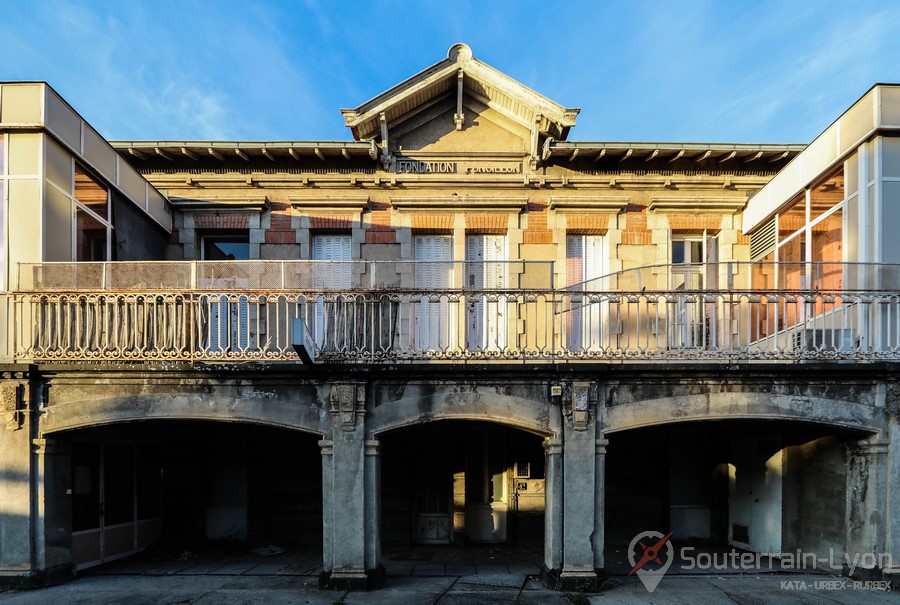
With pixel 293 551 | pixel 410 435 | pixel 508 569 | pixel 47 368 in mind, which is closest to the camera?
pixel 47 368

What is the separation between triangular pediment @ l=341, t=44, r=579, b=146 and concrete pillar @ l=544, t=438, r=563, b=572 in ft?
20.9

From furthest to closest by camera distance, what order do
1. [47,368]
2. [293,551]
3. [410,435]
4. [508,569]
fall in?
1. [410,435]
2. [293,551]
3. [508,569]
4. [47,368]

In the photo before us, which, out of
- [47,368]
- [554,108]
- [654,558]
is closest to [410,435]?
[654,558]

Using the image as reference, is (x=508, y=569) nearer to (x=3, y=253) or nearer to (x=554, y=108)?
(x=554, y=108)

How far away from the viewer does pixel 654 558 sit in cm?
912

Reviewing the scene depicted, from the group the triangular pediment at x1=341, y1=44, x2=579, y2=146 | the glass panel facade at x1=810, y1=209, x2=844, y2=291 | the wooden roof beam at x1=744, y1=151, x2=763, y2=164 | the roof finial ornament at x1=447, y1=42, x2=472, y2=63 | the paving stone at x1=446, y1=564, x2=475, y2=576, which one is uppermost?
the roof finial ornament at x1=447, y1=42, x2=472, y2=63

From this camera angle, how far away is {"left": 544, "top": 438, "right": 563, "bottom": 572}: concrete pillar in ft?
24.5

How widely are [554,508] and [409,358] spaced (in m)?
2.98

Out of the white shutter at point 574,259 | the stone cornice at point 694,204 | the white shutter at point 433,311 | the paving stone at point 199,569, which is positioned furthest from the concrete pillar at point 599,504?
the paving stone at point 199,569

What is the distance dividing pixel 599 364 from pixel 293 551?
6.79 meters

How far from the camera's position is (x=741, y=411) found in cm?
756

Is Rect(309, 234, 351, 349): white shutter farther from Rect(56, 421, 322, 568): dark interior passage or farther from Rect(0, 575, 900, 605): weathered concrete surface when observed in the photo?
Rect(0, 575, 900, 605): weathered concrete surface

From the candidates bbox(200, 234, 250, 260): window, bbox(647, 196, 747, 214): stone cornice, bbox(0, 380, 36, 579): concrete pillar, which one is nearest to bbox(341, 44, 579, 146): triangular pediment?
bbox(647, 196, 747, 214): stone cornice

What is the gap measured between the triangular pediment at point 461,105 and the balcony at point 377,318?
152 inches
